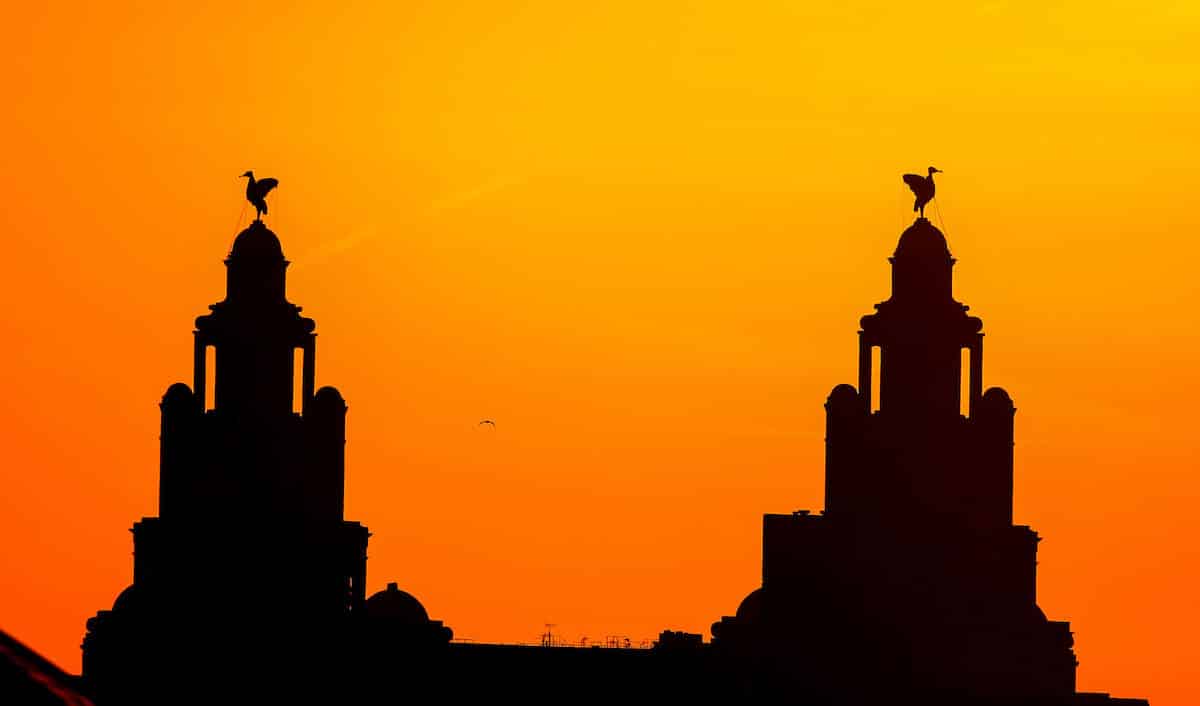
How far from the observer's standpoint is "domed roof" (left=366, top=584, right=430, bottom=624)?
109562mm

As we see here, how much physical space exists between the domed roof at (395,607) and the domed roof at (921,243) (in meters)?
14.8

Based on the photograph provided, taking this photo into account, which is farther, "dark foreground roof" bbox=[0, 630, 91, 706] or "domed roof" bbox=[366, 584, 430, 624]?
"domed roof" bbox=[366, 584, 430, 624]

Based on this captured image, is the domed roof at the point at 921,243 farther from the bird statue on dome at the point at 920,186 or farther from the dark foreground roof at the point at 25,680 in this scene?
the dark foreground roof at the point at 25,680

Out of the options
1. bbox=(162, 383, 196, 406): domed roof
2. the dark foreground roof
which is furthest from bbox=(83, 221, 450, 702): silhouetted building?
the dark foreground roof

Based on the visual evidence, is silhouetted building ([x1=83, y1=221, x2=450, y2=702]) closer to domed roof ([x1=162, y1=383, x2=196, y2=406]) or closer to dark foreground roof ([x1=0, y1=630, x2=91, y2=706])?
domed roof ([x1=162, y1=383, x2=196, y2=406])

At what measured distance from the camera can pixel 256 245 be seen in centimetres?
11125

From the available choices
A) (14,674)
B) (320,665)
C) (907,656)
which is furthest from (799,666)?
(14,674)

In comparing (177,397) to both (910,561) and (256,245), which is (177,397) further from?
(910,561)

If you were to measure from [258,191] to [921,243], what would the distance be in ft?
54.5

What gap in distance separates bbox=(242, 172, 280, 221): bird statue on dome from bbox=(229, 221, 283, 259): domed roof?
332 mm

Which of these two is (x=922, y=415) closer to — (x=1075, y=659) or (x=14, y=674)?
(x=1075, y=659)

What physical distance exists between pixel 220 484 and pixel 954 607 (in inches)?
720

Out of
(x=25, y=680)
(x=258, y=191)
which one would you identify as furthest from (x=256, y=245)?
(x=25, y=680)

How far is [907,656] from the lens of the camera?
107m
